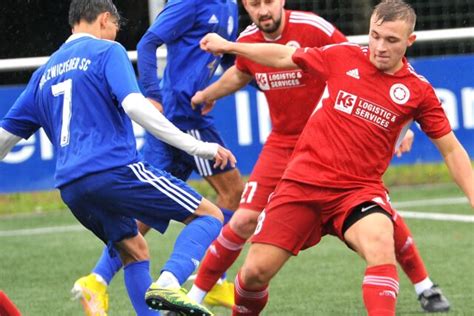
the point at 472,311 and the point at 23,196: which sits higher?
the point at 472,311

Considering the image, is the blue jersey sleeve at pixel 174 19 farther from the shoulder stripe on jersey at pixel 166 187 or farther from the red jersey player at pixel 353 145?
the shoulder stripe on jersey at pixel 166 187

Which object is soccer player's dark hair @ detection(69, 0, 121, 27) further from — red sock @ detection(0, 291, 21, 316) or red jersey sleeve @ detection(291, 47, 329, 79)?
Result: red sock @ detection(0, 291, 21, 316)

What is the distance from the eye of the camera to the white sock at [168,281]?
5879mm

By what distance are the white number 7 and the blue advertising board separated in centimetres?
582

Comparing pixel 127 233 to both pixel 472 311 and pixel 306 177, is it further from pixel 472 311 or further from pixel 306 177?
pixel 472 311

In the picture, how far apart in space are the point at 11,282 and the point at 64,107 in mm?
2904

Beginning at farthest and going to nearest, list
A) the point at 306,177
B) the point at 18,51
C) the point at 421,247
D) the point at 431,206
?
the point at 18,51, the point at 431,206, the point at 421,247, the point at 306,177

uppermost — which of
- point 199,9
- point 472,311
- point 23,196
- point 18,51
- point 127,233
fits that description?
point 199,9

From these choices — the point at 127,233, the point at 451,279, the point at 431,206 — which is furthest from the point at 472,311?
the point at 431,206

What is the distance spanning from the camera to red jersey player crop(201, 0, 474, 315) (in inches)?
235

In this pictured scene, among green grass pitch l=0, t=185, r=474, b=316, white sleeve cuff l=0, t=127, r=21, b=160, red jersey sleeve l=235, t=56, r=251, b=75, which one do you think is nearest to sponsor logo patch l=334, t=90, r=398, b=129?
red jersey sleeve l=235, t=56, r=251, b=75

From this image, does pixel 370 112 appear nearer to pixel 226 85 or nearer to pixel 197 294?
pixel 226 85

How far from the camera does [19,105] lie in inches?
253

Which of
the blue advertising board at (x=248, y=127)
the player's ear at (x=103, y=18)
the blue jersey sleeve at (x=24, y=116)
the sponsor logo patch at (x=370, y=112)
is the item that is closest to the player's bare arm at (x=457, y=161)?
the sponsor logo patch at (x=370, y=112)
